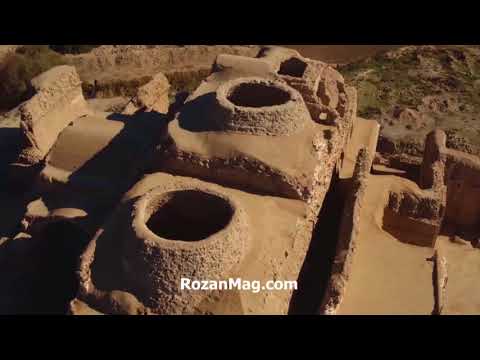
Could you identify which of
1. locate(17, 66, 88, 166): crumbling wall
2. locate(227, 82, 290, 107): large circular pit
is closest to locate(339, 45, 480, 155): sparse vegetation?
locate(227, 82, 290, 107): large circular pit

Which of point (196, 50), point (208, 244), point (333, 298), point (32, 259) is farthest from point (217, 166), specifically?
point (196, 50)

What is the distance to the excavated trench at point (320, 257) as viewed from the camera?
14.4 metres

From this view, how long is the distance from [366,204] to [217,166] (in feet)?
17.4

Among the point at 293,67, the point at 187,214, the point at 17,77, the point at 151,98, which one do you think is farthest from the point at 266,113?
the point at 17,77

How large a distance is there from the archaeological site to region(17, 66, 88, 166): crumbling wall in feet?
0.23

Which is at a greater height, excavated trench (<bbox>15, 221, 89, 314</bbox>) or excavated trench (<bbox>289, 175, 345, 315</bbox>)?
excavated trench (<bbox>289, 175, 345, 315</bbox>)

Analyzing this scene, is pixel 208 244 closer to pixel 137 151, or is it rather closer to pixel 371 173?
pixel 137 151

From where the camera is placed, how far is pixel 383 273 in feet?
50.3

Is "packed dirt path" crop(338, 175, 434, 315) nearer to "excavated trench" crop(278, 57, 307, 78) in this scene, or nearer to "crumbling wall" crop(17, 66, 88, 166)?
"excavated trench" crop(278, 57, 307, 78)

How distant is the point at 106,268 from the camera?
43.0 feet

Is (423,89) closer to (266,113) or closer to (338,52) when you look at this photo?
(338,52)

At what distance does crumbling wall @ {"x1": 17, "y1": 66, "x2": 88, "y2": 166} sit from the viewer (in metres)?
19.5

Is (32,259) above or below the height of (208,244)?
below

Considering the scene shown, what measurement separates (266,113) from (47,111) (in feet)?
30.2
